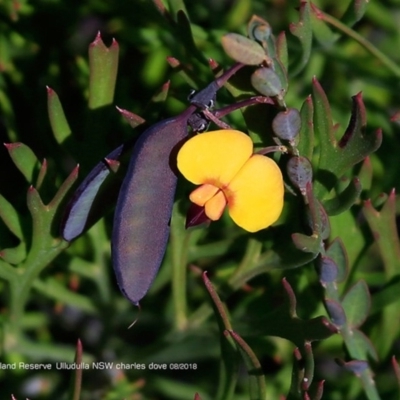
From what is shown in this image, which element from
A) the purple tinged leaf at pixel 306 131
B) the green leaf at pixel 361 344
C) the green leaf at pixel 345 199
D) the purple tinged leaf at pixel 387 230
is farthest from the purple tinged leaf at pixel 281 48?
the green leaf at pixel 361 344

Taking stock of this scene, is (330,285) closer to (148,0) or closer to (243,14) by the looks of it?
(148,0)

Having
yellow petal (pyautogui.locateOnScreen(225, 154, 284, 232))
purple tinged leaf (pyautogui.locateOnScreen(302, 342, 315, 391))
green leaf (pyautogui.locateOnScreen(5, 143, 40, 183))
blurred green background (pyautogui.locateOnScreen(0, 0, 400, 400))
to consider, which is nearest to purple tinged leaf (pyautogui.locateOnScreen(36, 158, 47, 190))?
green leaf (pyautogui.locateOnScreen(5, 143, 40, 183))

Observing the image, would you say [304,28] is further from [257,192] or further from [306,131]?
[257,192]

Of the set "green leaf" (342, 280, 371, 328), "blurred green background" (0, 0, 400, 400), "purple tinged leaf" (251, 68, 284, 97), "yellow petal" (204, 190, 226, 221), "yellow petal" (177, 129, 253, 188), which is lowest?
"blurred green background" (0, 0, 400, 400)

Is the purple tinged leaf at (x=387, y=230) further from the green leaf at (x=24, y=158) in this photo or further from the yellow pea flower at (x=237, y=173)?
the green leaf at (x=24, y=158)

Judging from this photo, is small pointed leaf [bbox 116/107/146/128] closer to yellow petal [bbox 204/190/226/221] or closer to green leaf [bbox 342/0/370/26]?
yellow petal [bbox 204/190/226/221]
